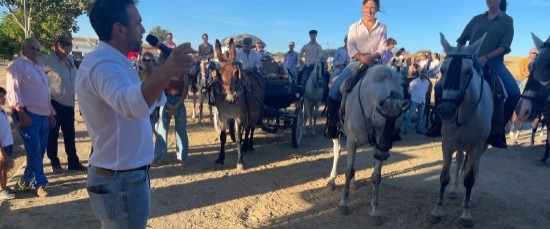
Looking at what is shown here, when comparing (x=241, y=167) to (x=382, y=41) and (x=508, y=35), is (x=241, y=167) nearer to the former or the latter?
(x=382, y=41)

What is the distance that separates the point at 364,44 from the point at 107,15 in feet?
15.1

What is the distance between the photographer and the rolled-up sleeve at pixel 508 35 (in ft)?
17.2

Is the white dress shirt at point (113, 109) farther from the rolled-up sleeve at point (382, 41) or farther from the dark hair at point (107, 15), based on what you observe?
the rolled-up sleeve at point (382, 41)

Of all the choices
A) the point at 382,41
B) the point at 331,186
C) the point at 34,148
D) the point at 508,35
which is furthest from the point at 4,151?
the point at 508,35

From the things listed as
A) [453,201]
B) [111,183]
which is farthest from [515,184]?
[111,183]

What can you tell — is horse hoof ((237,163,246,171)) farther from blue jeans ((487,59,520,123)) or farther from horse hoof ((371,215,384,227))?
blue jeans ((487,59,520,123))

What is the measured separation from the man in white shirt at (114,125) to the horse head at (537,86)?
4.85 meters

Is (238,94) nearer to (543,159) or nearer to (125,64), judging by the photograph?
(125,64)

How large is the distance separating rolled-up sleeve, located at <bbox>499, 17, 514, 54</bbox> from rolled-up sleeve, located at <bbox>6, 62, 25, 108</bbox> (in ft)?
21.7

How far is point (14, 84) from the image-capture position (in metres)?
5.24

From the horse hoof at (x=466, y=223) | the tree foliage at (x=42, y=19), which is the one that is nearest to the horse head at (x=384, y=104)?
the horse hoof at (x=466, y=223)

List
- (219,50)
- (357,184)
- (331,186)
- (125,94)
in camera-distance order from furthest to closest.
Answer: (219,50) < (357,184) < (331,186) < (125,94)

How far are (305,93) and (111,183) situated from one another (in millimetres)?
9298

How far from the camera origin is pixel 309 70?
11664 mm
